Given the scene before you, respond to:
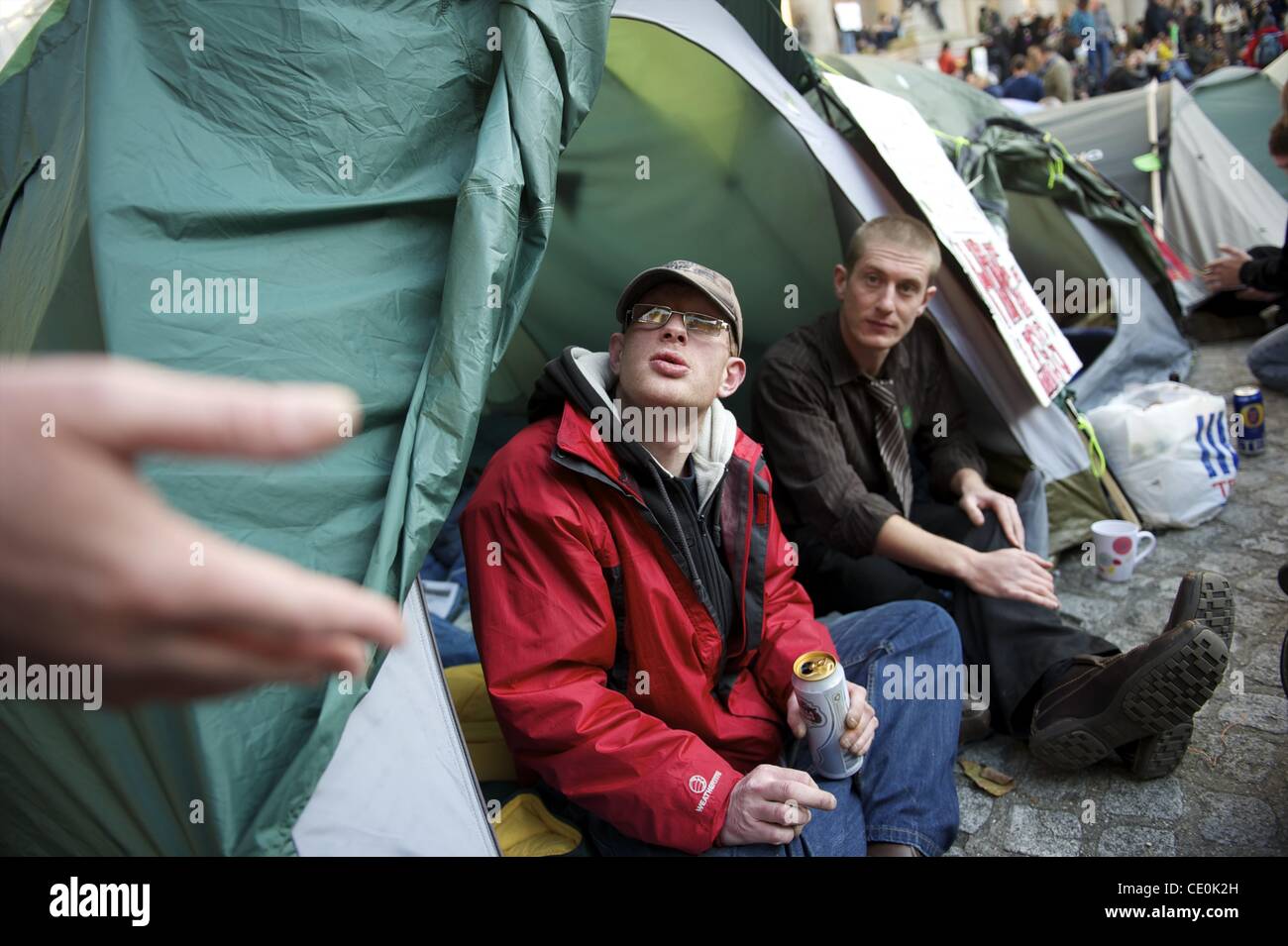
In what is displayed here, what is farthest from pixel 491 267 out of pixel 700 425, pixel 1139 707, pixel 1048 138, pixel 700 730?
pixel 1048 138

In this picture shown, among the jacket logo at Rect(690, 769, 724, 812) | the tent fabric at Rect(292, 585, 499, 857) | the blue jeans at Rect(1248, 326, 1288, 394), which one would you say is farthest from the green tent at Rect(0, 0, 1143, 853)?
the blue jeans at Rect(1248, 326, 1288, 394)

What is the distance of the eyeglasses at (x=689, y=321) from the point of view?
1815 mm

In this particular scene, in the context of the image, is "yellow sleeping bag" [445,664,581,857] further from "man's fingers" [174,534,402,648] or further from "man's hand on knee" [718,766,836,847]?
"man's fingers" [174,534,402,648]

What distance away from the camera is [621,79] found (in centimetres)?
303

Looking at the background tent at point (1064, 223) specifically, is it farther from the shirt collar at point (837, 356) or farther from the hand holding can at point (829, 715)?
the hand holding can at point (829, 715)

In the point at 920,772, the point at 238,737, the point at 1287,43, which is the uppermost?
the point at 1287,43

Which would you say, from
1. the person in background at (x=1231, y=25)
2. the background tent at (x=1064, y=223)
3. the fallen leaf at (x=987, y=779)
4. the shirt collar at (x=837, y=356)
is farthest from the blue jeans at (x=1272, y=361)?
the person in background at (x=1231, y=25)

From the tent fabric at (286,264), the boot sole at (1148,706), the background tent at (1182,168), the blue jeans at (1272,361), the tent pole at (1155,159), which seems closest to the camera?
the tent fabric at (286,264)

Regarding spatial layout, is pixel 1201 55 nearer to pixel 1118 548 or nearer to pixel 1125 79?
pixel 1125 79

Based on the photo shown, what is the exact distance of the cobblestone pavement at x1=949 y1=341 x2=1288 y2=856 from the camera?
6.19 feet

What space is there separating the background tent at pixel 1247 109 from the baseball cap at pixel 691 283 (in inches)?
197

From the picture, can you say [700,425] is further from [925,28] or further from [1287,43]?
[925,28]

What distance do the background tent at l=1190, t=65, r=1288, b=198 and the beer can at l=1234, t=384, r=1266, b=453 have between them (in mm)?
2472

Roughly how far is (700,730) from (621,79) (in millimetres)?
2265
